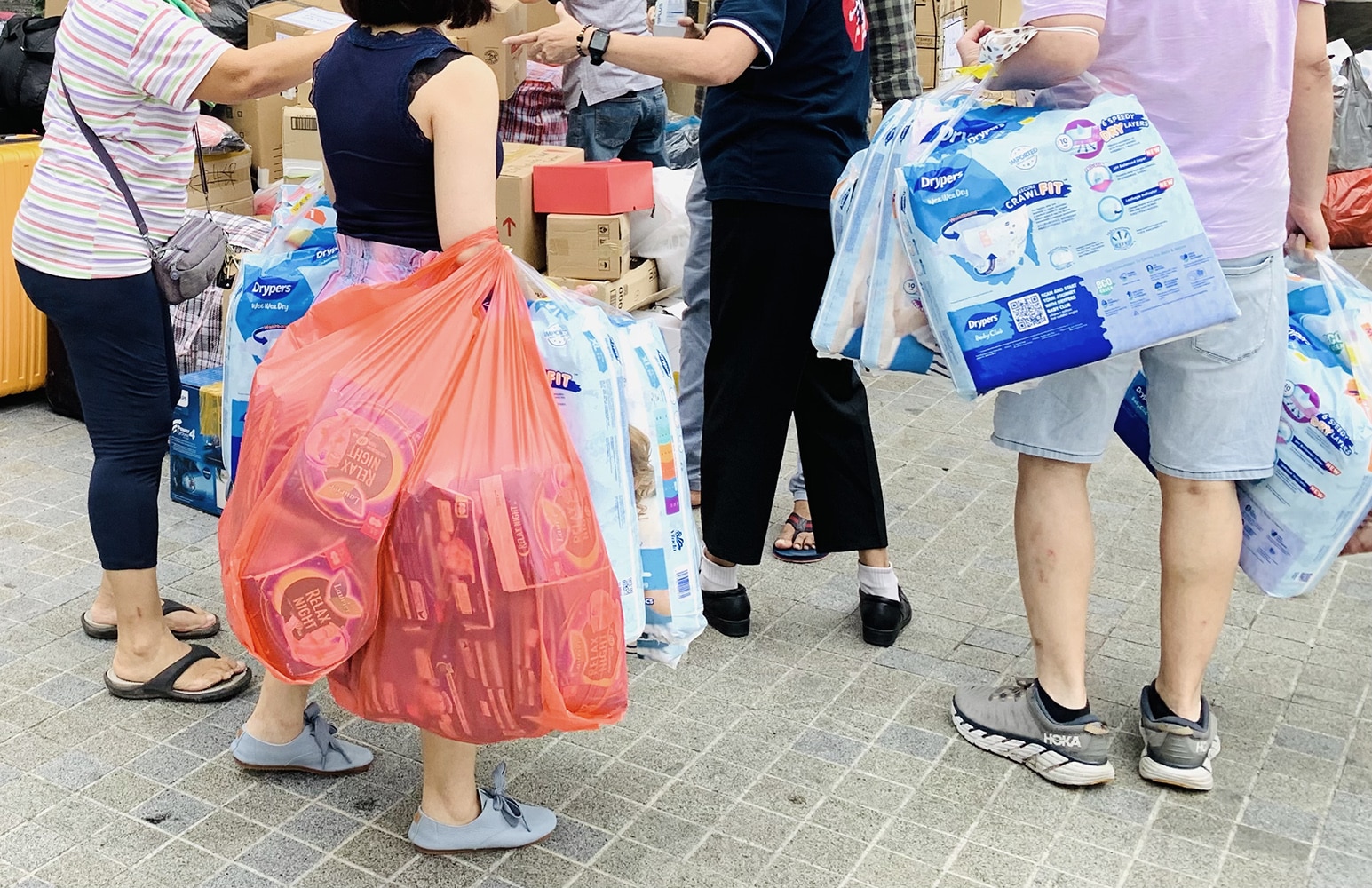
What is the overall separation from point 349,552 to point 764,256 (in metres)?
1.52

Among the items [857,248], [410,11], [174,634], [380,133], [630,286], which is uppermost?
[410,11]

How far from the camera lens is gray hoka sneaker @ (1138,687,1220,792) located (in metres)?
2.91

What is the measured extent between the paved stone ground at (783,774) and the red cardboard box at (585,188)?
4.89 ft

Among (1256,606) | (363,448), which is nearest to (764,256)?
(363,448)

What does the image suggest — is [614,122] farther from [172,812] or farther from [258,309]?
[172,812]

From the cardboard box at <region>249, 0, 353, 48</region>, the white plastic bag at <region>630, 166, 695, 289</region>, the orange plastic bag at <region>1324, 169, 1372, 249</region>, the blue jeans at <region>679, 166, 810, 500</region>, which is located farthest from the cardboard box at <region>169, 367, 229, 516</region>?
the orange plastic bag at <region>1324, 169, 1372, 249</region>

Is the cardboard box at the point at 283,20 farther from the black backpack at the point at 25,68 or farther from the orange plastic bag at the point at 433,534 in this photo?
the orange plastic bag at the point at 433,534

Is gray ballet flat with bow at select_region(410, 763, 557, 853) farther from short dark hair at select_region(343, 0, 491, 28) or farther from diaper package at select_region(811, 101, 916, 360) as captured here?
short dark hair at select_region(343, 0, 491, 28)

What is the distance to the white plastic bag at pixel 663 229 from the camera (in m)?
4.92

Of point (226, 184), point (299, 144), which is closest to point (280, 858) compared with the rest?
point (299, 144)

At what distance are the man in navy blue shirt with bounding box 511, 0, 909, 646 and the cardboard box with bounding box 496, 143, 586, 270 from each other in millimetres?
1224

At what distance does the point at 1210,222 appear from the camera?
2.71 meters

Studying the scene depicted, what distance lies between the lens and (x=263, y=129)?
233 inches

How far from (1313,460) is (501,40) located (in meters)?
3.51
